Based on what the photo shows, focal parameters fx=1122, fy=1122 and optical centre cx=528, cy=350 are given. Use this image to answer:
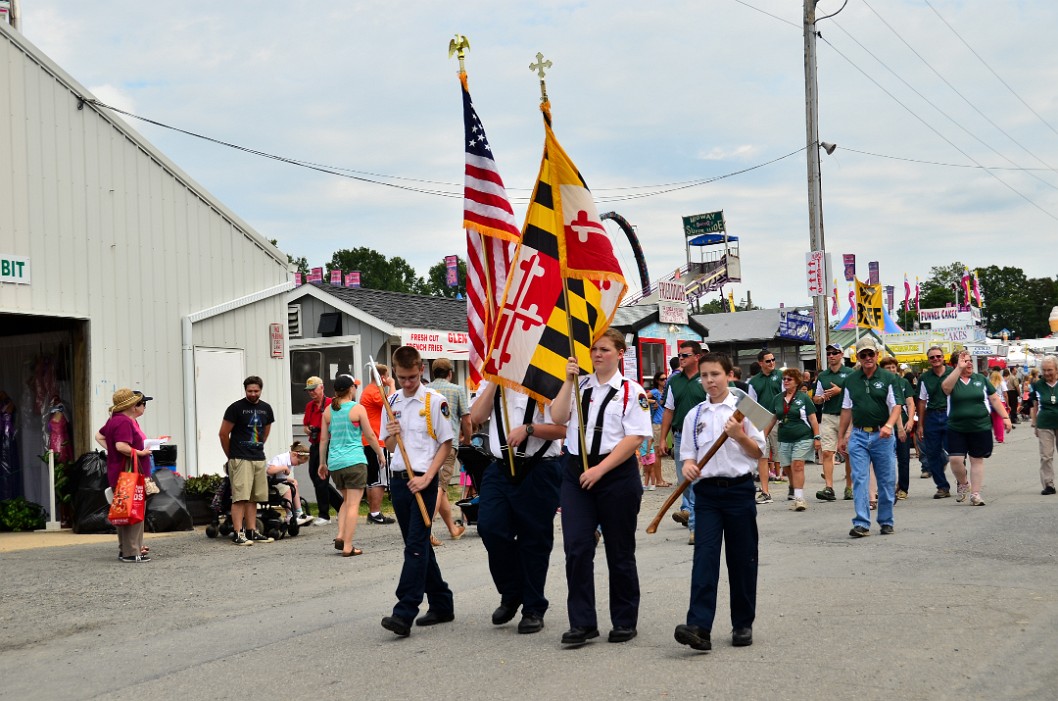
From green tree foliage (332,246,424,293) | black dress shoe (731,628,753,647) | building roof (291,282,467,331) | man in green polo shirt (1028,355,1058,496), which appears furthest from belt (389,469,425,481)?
green tree foliage (332,246,424,293)

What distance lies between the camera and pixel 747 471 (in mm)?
6504

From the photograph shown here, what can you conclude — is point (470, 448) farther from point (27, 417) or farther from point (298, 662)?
point (27, 417)

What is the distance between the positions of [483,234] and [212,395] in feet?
30.0

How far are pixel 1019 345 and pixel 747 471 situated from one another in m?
59.3

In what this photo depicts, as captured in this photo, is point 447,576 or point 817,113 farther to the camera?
point 817,113

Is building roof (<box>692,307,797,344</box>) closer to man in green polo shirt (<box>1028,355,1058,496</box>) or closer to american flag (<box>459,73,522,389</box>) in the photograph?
man in green polo shirt (<box>1028,355,1058,496</box>)

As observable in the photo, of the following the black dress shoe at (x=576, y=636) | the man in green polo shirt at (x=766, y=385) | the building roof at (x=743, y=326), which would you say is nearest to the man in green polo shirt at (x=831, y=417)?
the man in green polo shirt at (x=766, y=385)

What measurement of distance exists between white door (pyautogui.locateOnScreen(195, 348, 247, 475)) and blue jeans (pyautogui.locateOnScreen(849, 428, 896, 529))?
9.43m

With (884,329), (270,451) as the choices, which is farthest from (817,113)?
(884,329)

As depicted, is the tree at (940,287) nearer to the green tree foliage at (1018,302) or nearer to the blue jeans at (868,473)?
the green tree foliage at (1018,302)

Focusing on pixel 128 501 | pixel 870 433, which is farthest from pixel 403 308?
pixel 870 433

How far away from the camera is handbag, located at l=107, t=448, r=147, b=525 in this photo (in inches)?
440

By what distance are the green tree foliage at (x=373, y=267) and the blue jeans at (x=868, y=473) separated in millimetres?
88858

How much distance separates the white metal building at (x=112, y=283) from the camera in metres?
14.3
